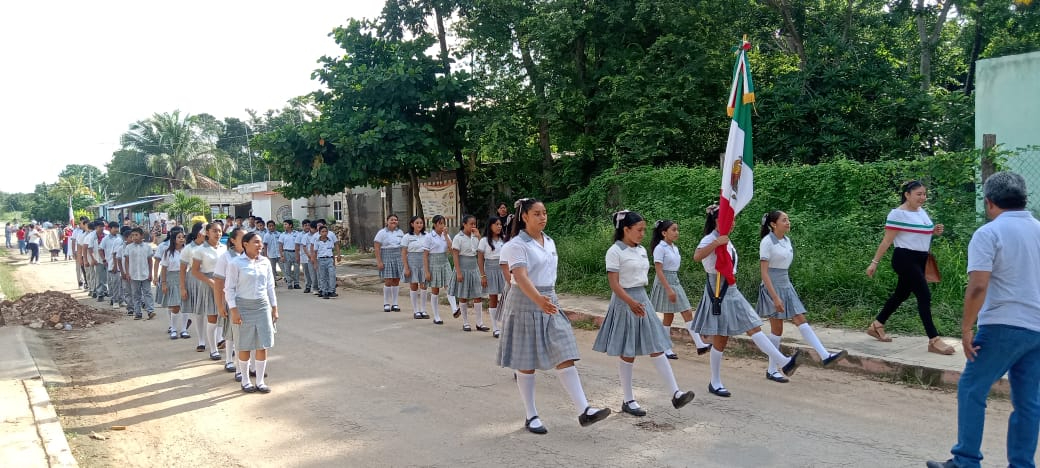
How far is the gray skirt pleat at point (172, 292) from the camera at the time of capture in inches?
422

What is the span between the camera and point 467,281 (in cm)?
1071

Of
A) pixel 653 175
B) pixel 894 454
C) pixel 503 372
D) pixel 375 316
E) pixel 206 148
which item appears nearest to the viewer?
pixel 894 454

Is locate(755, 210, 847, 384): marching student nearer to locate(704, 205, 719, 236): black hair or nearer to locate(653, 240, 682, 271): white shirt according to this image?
locate(704, 205, 719, 236): black hair

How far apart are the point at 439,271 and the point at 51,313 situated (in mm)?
7259

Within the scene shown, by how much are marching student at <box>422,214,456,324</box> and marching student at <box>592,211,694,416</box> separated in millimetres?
5881

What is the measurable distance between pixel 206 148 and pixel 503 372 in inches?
1932

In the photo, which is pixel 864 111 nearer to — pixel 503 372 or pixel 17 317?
pixel 503 372

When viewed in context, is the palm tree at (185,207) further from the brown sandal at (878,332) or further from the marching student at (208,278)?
the brown sandal at (878,332)

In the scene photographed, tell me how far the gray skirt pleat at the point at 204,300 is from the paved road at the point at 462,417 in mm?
664

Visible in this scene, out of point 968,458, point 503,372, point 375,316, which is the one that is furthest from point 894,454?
point 375,316

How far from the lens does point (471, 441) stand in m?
5.45

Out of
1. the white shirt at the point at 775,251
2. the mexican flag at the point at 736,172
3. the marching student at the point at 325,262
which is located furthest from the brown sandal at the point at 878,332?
the marching student at the point at 325,262

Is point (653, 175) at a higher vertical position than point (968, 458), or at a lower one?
higher

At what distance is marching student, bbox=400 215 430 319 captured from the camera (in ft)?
39.3
